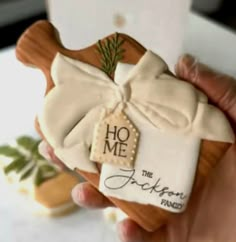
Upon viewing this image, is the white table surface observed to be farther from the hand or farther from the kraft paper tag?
the kraft paper tag

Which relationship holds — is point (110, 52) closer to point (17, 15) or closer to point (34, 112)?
point (34, 112)

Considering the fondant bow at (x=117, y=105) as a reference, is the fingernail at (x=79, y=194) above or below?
below

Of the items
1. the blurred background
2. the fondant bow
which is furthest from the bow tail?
the blurred background

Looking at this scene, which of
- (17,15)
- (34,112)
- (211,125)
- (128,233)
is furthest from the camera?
(17,15)

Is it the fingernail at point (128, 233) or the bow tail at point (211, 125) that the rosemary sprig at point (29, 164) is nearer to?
the fingernail at point (128, 233)

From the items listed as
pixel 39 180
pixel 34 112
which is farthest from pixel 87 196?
pixel 34 112

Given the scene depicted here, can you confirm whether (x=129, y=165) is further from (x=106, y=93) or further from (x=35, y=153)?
(x=35, y=153)

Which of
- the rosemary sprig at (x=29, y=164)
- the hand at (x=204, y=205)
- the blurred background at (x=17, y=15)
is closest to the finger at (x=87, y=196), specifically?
the hand at (x=204, y=205)
